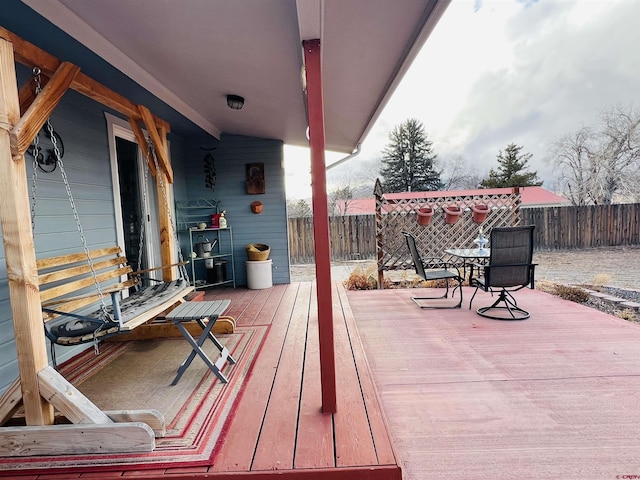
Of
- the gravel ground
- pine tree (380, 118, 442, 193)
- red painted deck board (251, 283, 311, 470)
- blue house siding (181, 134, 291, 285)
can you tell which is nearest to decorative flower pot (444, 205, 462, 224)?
the gravel ground

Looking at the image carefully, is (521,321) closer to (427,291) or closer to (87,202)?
(427,291)

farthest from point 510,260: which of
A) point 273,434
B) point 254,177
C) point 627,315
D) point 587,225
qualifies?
point 587,225

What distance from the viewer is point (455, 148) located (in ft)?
87.4

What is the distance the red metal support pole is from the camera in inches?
69.9

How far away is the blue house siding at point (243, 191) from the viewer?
540 centimetres

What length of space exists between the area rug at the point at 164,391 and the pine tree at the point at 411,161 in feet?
52.1

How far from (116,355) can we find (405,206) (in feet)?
15.1

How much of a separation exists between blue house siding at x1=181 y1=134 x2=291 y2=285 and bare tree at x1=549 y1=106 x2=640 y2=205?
14.8 m

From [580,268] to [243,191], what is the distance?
7.25m

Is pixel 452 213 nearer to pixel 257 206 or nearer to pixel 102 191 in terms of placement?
pixel 257 206

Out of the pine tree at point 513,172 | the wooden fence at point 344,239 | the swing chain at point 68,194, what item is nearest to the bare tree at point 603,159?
the pine tree at point 513,172

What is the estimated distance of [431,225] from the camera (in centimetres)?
617

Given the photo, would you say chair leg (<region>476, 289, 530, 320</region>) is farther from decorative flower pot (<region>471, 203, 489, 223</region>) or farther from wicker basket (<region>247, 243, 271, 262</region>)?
wicker basket (<region>247, 243, 271, 262</region>)

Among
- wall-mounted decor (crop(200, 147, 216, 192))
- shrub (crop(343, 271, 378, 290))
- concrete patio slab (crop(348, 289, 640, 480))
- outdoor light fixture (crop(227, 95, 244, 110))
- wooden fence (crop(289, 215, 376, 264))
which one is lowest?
concrete patio slab (crop(348, 289, 640, 480))
